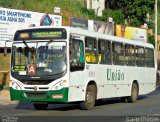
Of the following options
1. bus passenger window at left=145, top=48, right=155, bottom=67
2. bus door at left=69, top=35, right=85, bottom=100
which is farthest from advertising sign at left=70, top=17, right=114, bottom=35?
bus door at left=69, top=35, right=85, bottom=100

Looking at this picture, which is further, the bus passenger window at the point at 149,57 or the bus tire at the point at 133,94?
the bus passenger window at the point at 149,57

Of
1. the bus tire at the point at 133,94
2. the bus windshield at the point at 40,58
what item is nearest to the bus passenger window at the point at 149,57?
the bus tire at the point at 133,94

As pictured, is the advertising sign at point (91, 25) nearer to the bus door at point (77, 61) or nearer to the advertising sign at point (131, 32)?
the advertising sign at point (131, 32)

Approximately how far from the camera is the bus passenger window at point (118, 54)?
21625 millimetres

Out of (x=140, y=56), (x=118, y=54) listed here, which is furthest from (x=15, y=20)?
(x=118, y=54)

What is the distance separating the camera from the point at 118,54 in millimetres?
22016

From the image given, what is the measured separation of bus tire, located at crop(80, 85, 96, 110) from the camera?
18984 mm

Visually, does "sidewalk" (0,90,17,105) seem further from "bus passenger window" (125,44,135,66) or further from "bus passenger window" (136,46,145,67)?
"bus passenger window" (136,46,145,67)

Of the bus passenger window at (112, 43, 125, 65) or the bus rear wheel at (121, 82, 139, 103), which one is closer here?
the bus passenger window at (112, 43, 125, 65)

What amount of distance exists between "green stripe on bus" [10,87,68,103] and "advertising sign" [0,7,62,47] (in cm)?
1376

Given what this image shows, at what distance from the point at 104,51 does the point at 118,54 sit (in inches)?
61.7

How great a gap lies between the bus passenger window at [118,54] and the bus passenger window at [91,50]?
1.80m

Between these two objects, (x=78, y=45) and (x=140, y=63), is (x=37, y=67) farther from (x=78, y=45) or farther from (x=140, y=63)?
(x=140, y=63)

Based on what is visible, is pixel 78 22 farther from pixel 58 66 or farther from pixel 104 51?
pixel 58 66
